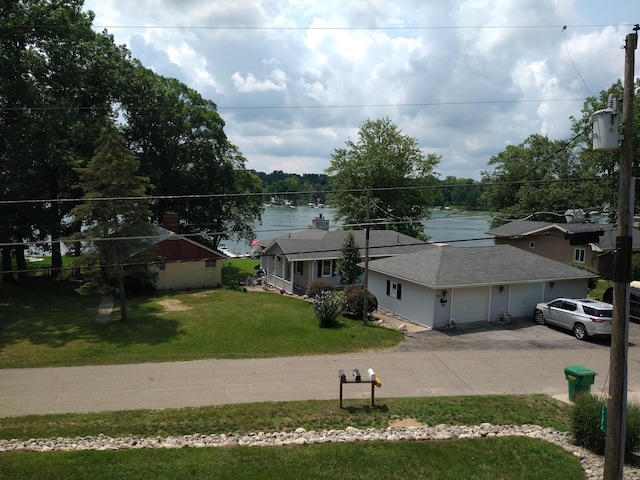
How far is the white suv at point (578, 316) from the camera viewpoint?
20688 millimetres

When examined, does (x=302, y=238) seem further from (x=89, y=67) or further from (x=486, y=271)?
(x=89, y=67)

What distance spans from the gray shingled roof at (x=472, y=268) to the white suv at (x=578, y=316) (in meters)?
1.84

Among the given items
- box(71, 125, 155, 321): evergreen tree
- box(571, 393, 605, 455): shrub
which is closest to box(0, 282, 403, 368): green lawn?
box(71, 125, 155, 321): evergreen tree

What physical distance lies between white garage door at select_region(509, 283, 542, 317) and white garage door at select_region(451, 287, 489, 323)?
1668 millimetres

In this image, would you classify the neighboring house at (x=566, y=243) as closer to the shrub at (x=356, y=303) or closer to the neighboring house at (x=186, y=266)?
the shrub at (x=356, y=303)

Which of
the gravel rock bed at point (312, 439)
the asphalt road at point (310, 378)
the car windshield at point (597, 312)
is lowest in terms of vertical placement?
the asphalt road at point (310, 378)

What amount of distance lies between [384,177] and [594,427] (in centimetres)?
4037

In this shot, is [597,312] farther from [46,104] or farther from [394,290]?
[46,104]

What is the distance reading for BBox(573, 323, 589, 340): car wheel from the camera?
69.8 feet

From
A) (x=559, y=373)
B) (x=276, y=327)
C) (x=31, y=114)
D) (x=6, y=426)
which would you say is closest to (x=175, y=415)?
(x=6, y=426)

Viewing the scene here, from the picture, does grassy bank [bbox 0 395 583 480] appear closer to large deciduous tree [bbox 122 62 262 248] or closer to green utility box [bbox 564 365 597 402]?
green utility box [bbox 564 365 597 402]

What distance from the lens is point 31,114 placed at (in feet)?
94.7

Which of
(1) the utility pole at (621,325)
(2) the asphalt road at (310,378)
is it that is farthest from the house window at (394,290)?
(1) the utility pole at (621,325)

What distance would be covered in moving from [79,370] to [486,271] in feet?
60.8
